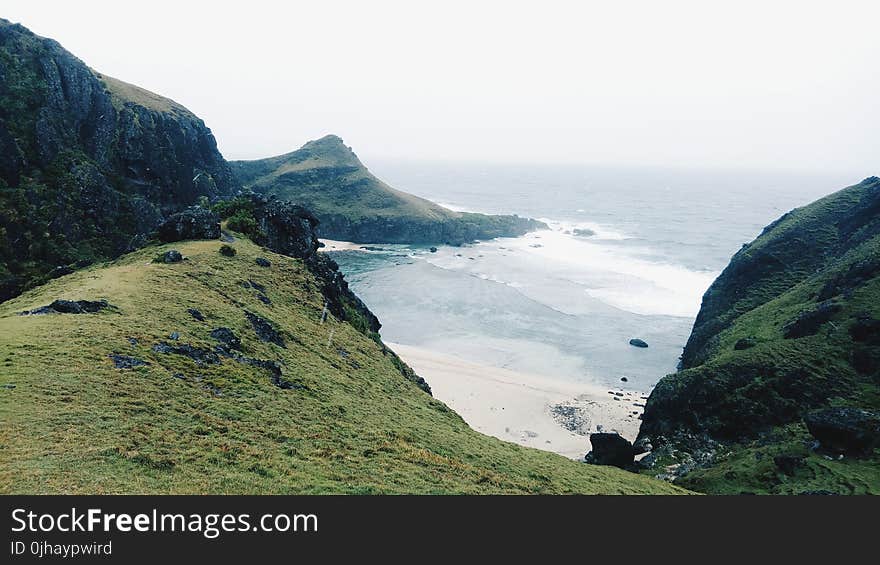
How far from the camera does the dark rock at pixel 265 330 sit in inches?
1437

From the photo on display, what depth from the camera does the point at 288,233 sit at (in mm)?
67438

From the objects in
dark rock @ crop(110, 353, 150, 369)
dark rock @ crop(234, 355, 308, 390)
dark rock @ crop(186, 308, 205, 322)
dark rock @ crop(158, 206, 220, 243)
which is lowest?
dark rock @ crop(234, 355, 308, 390)

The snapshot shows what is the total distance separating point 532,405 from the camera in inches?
2196

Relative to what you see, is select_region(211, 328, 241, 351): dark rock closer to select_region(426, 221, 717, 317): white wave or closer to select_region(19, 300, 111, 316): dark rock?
select_region(19, 300, 111, 316): dark rock

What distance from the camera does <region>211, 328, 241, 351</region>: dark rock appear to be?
31797 mm

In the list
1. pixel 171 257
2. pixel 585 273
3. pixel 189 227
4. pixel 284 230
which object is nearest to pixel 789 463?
pixel 171 257

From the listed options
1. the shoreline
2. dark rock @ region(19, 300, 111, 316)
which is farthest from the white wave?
dark rock @ region(19, 300, 111, 316)

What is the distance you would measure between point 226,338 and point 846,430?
47583 mm

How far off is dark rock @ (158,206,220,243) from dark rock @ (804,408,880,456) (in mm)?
64666

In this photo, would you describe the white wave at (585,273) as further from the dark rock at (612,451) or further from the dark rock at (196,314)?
the dark rock at (196,314)

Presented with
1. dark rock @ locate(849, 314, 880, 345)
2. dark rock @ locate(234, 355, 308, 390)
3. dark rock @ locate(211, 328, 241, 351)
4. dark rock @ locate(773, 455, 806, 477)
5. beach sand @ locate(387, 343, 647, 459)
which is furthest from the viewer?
beach sand @ locate(387, 343, 647, 459)
